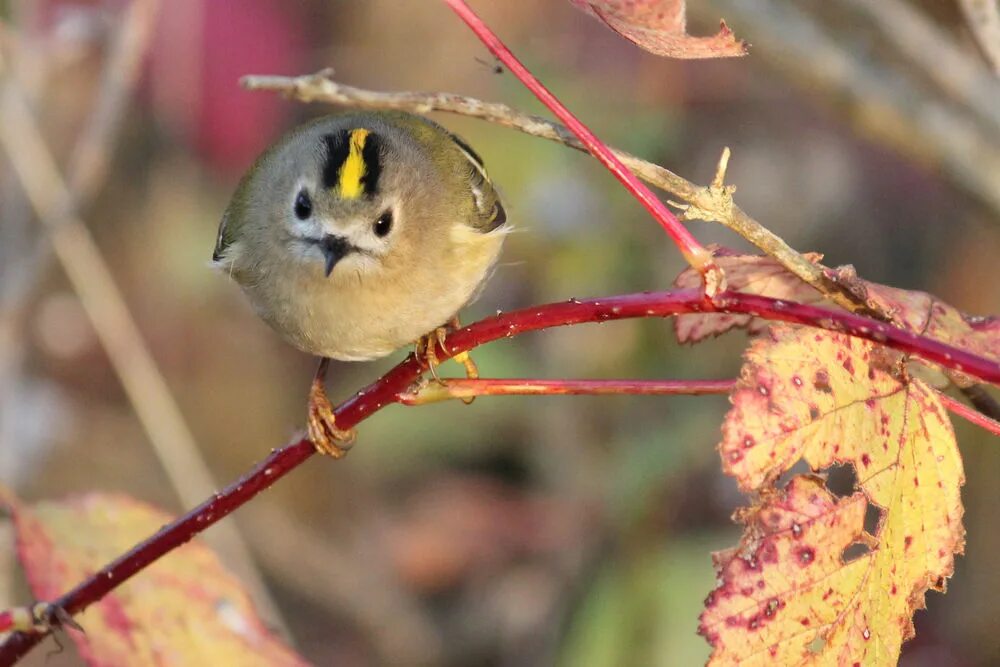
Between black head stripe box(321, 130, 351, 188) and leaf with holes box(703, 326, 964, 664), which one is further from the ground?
black head stripe box(321, 130, 351, 188)

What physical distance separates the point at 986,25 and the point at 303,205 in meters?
0.93

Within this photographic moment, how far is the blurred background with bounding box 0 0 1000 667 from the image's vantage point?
7.92 ft

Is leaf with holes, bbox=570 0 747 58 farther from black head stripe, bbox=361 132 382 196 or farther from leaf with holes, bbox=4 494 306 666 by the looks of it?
black head stripe, bbox=361 132 382 196

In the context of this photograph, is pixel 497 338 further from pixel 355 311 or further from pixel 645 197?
pixel 355 311

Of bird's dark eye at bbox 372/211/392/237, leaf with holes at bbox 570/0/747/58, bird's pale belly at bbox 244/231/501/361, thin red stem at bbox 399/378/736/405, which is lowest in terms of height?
thin red stem at bbox 399/378/736/405

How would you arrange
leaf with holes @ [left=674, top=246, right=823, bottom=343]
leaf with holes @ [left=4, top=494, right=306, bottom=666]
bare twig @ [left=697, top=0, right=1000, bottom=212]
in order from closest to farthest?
1. leaf with holes @ [left=674, top=246, right=823, bottom=343]
2. leaf with holes @ [left=4, top=494, right=306, bottom=666]
3. bare twig @ [left=697, top=0, right=1000, bottom=212]

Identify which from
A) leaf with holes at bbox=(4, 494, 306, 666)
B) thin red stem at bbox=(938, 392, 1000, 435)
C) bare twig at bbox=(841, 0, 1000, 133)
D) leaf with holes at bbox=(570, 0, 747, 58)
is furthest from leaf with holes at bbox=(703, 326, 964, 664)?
bare twig at bbox=(841, 0, 1000, 133)

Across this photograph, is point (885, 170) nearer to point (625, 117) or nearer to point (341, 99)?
point (625, 117)

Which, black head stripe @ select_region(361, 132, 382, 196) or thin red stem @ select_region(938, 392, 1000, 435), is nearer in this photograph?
thin red stem @ select_region(938, 392, 1000, 435)

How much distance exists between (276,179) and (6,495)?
2.70 ft

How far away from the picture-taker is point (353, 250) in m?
1.74

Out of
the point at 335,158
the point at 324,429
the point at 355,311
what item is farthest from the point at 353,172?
the point at 324,429

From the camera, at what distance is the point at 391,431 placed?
3.31 m

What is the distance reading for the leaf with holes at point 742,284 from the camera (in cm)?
101
